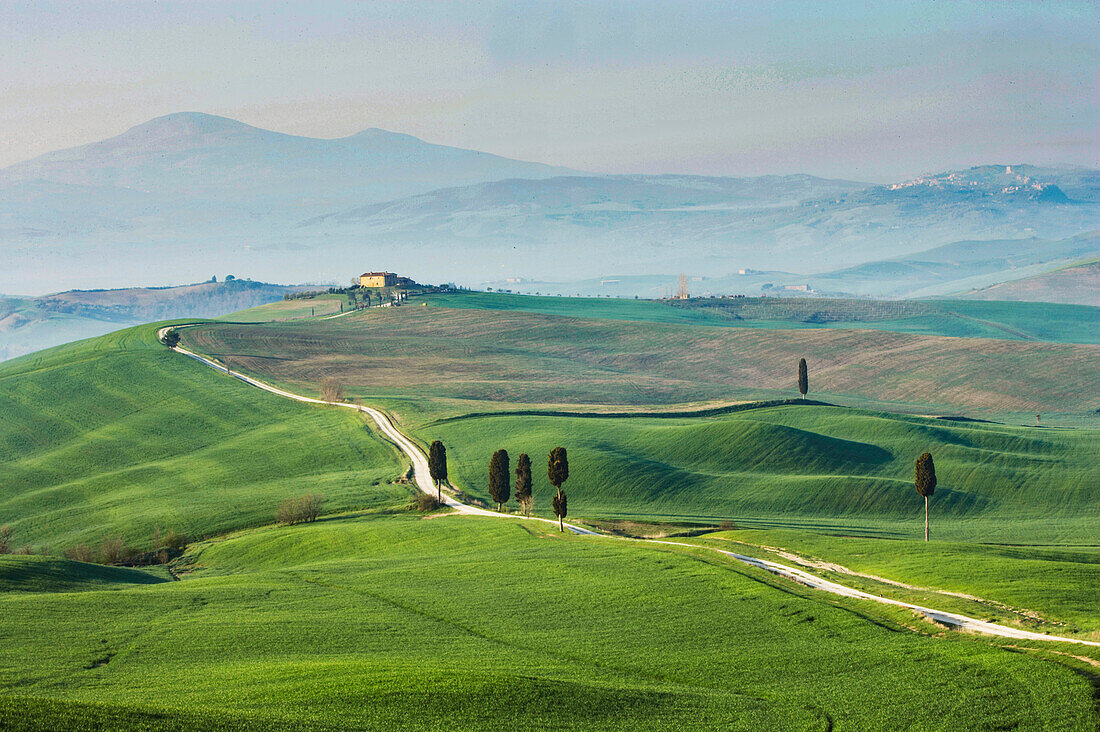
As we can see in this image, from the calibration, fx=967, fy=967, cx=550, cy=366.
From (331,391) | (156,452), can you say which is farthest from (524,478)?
(331,391)

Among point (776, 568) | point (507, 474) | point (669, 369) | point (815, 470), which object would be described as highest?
point (669, 369)

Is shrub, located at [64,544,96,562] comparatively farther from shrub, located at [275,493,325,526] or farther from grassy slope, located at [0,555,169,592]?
grassy slope, located at [0,555,169,592]

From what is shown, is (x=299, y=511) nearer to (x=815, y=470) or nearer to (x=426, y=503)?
(x=426, y=503)

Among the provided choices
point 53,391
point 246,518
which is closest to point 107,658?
point 246,518

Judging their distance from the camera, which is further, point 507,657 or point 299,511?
point 299,511

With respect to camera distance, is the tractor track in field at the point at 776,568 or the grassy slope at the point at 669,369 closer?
the tractor track in field at the point at 776,568

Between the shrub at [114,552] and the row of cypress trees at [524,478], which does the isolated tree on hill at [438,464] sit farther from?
the shrub at [114,552]

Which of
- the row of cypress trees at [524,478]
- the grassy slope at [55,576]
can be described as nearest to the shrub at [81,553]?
the grassy slope at [55,576]
